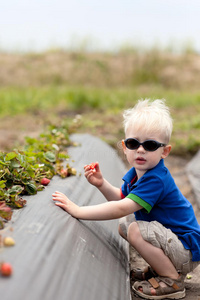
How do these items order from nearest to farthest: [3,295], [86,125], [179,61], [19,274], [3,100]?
[3,295] → [19,274] → [86,125] → [3,100] → [179,61]

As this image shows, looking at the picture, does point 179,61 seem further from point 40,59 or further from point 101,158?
point 101,158

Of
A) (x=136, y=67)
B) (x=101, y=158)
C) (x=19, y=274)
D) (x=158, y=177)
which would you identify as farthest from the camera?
(x=136, y=67)

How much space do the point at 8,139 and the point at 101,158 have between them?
307 cm

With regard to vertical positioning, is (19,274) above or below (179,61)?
above

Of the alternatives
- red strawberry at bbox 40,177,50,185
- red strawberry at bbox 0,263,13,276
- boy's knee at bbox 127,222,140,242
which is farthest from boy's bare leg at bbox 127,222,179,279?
red strawberry at bbox 0,263,13,276

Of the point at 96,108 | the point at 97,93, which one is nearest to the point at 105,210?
the point at 96,108

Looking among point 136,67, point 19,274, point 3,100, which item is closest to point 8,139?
point 3,100

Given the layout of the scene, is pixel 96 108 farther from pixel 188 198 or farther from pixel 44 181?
pixel 44 181

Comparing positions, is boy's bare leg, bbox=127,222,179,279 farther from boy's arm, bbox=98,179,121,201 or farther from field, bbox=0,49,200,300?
boy's arm, bbox=98,179,121,201

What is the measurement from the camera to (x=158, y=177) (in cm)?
235

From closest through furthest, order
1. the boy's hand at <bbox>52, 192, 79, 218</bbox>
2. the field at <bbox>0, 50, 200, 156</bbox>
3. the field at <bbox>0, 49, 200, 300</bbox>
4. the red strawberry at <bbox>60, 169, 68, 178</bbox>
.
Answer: the boy's hand at <bbox>52, 192, 79, 218</bbox> → the red strawberry at <bbox>60, 169, 68, 178</bbox> → the field at <bbox>0, 49, 200, 300</bbox> → the field at <bbox>0, 50, 200, 156</bbox>

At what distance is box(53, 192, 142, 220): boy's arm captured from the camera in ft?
7.50

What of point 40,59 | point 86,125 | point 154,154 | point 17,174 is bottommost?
point 40,59

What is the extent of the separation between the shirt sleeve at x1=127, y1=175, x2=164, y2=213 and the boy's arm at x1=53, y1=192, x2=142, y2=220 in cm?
4
